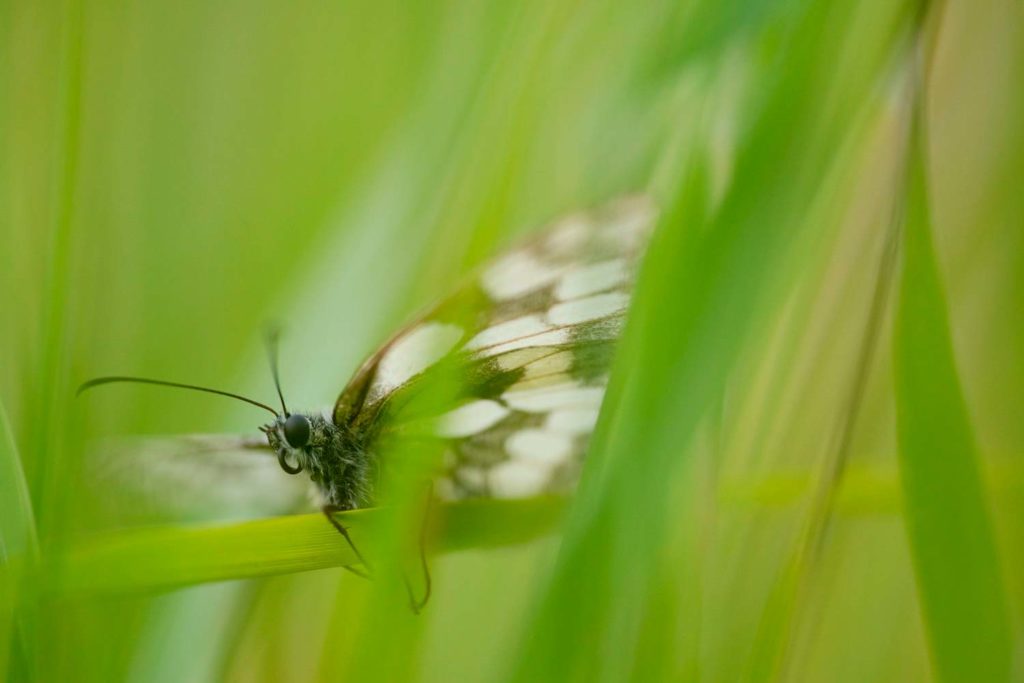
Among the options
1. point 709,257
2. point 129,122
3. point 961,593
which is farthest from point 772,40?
point 129,122

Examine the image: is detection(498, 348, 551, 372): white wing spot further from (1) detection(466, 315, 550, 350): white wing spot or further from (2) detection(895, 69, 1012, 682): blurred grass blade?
Result: (2) detection(895, 69, 1012, 682): blurred grass blade

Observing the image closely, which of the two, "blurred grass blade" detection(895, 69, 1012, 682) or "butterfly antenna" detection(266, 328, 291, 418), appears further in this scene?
"butterfly antenna" detection(266, 328, 291, 418)

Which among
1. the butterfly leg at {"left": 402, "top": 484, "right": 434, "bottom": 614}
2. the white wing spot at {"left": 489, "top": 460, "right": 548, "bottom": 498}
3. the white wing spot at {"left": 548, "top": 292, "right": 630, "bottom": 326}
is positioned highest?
the white wing spot at {"left": 548, "top": 292, "right": 630, "bottom": 326}

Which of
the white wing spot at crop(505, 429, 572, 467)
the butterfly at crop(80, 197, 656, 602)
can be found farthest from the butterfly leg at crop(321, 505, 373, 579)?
the white wing spot at crop(505, 429, 572, 467)

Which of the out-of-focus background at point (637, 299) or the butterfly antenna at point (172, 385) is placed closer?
the out-of-focus background at point (637, 299)

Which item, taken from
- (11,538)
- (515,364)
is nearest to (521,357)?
(515,364)

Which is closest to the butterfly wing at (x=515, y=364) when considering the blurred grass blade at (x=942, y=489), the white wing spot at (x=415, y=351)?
the white wing spot at (x=415, y=351)

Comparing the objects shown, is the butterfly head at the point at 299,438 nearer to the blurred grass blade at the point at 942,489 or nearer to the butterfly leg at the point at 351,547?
the butterfly leg at the point at 351,547
